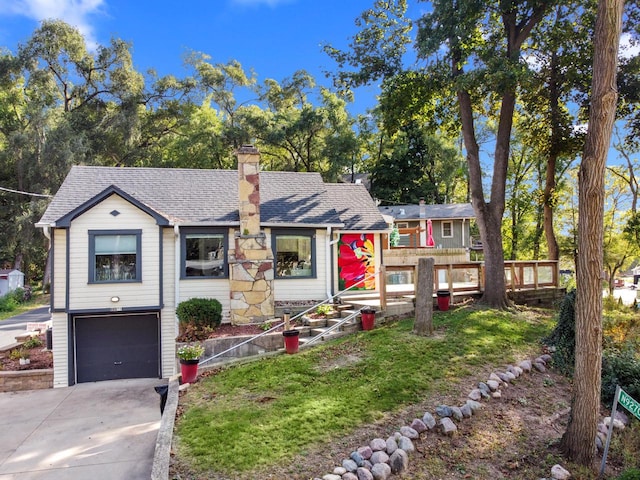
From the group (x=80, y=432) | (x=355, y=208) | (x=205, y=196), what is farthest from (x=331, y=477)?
(x=355, y=208)

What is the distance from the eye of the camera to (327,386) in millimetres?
6312

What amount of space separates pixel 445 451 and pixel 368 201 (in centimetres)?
1149

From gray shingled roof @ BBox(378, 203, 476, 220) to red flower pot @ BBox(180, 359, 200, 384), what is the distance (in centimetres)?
2232

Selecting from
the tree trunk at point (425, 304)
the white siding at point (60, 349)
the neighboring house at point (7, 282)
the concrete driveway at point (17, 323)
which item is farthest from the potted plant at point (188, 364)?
the neighboring house at point (7, 282)

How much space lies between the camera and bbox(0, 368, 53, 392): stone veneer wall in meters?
9.66

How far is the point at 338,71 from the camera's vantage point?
12.6m

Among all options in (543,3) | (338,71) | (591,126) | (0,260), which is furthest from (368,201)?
(0,260)

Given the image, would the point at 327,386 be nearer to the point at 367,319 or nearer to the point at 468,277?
the point at 367,319

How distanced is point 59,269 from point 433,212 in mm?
23477

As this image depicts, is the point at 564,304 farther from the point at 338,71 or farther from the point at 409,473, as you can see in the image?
the point at 338,71

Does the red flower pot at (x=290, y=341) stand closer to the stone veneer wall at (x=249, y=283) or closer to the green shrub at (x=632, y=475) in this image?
the stone veneer wall at (x=249, y=283)

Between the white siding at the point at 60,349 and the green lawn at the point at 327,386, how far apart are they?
18.0 ft

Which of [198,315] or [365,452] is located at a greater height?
[198,315]

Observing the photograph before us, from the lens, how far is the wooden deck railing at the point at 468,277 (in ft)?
35.3
